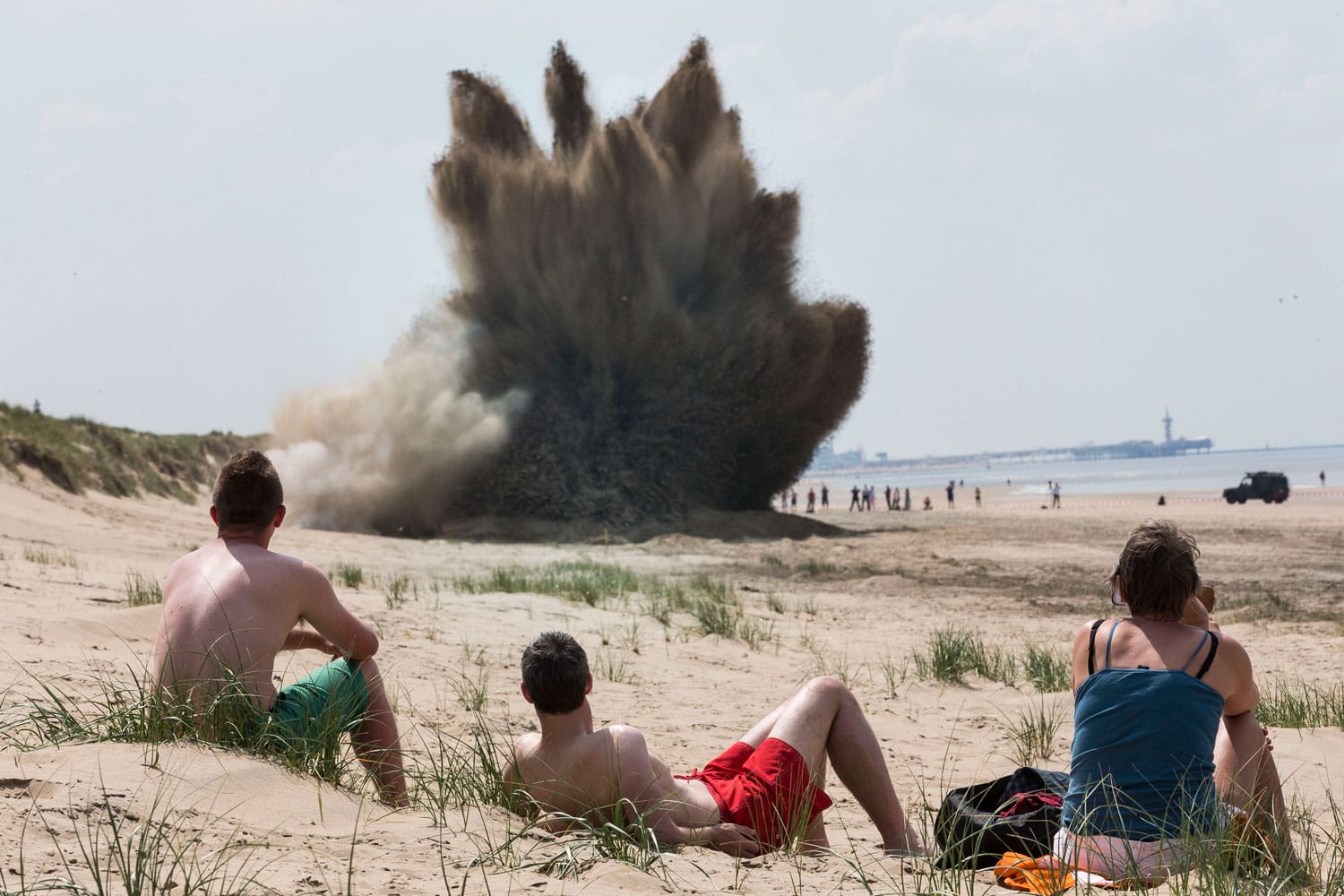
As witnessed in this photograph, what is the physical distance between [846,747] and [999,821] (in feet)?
2.14

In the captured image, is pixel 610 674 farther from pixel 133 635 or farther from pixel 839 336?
pixel 839 336

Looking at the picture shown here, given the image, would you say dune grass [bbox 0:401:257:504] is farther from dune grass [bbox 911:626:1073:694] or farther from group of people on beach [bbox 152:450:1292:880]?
group of people on beach [bbox 152:450:1292:880]

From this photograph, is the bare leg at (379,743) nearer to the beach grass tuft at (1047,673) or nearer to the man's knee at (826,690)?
the man's knee at (826,690)

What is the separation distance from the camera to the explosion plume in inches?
1172

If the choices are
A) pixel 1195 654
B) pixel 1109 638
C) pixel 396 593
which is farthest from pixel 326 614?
pixel 396 593

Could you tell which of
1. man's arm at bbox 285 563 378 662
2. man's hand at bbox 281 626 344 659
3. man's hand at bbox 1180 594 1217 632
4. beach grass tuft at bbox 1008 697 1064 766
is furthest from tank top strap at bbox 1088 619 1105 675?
man's hand at bbox 281 626 344 659

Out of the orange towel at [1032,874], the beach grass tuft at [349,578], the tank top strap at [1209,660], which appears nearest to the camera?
the orange towel at [1032,874]

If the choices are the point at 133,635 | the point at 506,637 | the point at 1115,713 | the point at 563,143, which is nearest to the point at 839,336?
the point at 563,143

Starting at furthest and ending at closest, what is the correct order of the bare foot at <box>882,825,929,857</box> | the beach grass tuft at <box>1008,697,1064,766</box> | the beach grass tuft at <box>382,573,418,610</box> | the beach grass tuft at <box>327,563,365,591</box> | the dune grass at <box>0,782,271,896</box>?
1. the beach grass tuft at <box>327,563,365,591</box>
2. the beach grass tuft at <box>382,573,418,610</box>
3. the beach grass tuft at <box>1008,697,1064,766</box>
4. the bare foot at <box>882,825,929,857</box>
5. the dune grass at <box>0,782,271,896</box>

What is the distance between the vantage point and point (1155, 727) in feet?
11.5

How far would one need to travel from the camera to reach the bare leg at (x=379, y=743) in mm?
4039

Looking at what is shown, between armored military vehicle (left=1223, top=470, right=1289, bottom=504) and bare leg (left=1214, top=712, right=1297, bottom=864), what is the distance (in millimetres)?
47321

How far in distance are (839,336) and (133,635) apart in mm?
28283

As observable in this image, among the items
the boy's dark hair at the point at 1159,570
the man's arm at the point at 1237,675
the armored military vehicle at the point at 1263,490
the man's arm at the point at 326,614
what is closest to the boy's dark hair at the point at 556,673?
the man's arm at the point at 326,614
